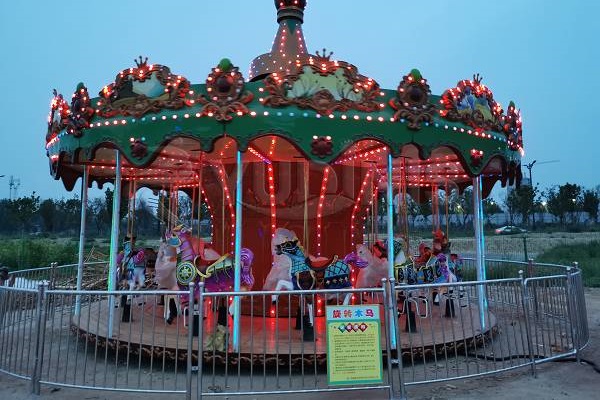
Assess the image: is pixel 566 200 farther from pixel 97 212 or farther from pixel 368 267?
pixel 97 212

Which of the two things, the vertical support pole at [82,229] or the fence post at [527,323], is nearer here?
the fence post at [527,323]

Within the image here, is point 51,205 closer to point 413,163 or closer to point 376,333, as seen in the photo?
point 413,163

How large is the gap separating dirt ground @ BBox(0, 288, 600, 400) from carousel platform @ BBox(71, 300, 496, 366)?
16.1 inches

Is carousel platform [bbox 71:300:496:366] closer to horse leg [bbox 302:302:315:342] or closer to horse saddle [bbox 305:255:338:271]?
horse leg [bbox 302:302:315:342]

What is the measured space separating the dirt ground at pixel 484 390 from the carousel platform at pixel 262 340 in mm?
410

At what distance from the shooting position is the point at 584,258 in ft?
74.7

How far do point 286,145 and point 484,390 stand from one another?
4734 mm

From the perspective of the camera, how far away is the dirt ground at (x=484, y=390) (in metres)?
5.09

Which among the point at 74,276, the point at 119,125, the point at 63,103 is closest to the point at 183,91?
the point at 119,125

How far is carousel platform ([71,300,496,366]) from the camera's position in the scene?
5.38m

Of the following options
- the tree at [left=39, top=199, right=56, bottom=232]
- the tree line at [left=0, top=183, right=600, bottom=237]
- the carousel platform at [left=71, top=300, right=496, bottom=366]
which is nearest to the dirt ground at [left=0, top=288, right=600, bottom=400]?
the carousel platform at [left=71, top=300, right=496, bottom=366]

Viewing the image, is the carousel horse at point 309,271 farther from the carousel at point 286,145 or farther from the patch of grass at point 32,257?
the patch of grass at point 32,257

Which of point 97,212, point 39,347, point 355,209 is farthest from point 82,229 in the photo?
point 97,212

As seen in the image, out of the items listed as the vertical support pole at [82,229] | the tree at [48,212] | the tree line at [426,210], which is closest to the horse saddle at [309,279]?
the vertical support pole at [82,229]
